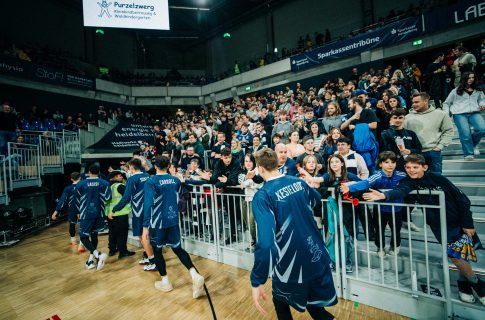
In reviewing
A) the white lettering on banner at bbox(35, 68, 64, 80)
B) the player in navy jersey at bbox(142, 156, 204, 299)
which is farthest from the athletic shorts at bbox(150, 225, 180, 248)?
the white lettering on banner at bbox(35, 68, 64, 80)

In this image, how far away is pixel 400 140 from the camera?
3.71 m

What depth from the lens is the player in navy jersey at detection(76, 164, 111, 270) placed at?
14.7 ft

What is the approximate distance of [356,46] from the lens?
12.2 meters

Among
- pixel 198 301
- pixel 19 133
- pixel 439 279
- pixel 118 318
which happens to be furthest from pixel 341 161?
pixel 19 133

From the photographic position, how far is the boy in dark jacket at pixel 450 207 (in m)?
2.32

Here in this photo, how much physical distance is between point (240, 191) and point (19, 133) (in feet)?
27.2

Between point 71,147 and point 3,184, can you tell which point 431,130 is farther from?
point 71,147

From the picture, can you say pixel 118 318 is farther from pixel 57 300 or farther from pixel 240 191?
pixel 240 191

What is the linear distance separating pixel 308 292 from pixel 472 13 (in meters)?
12.6

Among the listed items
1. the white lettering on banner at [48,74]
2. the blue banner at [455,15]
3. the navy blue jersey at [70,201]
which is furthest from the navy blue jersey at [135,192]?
the white lettering on banner at [48,74]

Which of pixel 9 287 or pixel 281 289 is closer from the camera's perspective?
pixel 281 289

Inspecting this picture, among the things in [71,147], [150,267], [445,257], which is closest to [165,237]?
[150,267]

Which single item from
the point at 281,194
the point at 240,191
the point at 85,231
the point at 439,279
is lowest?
the point at 439,279

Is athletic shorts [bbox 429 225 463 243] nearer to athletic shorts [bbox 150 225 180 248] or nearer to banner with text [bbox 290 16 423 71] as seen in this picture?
athletic shorts [bbox 150 225 180 248]
